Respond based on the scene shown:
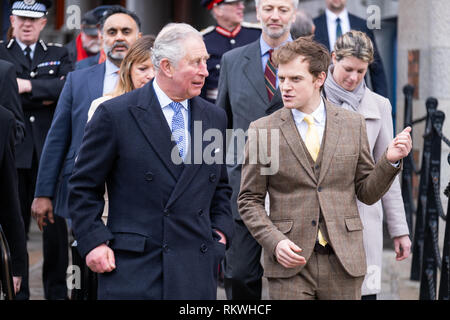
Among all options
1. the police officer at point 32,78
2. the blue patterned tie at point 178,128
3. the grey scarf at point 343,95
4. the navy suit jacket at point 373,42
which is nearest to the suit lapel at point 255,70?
the grey scarf at point 343,95

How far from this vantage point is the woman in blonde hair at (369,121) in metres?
5.61

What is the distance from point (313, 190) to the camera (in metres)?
4.96

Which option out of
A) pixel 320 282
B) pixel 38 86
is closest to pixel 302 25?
pixel 38 86

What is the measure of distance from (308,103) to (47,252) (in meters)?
3.30

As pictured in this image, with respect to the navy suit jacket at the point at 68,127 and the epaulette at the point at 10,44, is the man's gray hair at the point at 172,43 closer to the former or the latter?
the navy suit jacket at the point at 68,127

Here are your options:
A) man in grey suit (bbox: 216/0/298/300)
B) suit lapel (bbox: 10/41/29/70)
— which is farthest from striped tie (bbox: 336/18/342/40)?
suit lapel (bbox: 10/41/29/70)

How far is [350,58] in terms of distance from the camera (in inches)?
221

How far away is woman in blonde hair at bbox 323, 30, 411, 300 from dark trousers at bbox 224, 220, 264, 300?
75cm

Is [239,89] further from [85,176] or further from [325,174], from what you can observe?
[85,176]

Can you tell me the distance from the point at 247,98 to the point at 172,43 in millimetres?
1605

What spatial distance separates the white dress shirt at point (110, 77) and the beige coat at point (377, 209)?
1.60 metres

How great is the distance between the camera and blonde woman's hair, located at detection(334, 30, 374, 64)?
220 inches

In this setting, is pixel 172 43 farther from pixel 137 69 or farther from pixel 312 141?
pixel 137 69
